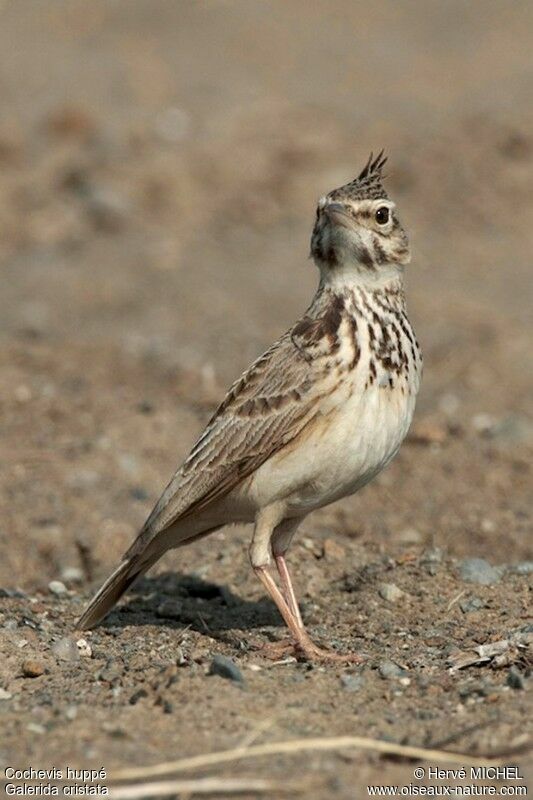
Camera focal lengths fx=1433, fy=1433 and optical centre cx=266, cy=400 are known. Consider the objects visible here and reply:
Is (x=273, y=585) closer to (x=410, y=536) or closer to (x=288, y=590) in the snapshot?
(x=288, y=590)

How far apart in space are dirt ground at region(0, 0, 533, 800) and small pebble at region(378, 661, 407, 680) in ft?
0.08

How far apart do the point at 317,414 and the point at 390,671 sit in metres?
1.25

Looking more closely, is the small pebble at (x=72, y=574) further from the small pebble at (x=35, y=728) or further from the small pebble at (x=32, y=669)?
the small pebble at (x=35, y=728)

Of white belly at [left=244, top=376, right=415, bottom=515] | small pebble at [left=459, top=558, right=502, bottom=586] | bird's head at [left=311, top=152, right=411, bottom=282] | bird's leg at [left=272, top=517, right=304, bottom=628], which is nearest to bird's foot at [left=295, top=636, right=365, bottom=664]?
bird's leg at [left=272, top=517, right=304, bottom=628]

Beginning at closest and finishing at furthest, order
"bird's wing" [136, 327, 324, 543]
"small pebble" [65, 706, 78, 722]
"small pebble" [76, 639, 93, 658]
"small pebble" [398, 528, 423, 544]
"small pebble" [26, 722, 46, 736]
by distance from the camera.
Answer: "small pebble" [26, 722, 46, 736] < "small pebble" [65, 706, 78, 722] < "bird's wing" [136, 327, 324, 543] < "small pebble" [76, 639, 93, 658] < "small pebble" [398, 528, 423, 544]

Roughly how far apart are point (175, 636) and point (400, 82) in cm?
1505

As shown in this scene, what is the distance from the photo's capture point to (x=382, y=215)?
7363 millimetres

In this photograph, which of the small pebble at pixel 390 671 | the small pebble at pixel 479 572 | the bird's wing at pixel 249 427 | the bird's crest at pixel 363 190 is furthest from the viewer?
the small pebble at pixel 479 572

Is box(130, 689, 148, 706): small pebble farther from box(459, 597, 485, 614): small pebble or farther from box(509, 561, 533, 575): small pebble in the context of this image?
box(509, 561, 533, 575): small pebble

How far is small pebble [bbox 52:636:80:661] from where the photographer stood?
703cm

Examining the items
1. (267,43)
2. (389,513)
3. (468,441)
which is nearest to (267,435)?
(389,513)

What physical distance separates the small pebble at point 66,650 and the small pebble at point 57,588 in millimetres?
1542

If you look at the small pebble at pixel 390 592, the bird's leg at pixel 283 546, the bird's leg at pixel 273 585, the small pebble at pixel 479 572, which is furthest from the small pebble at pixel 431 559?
the bird's leg at pixel 273 585

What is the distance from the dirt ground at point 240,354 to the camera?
20.1ft
